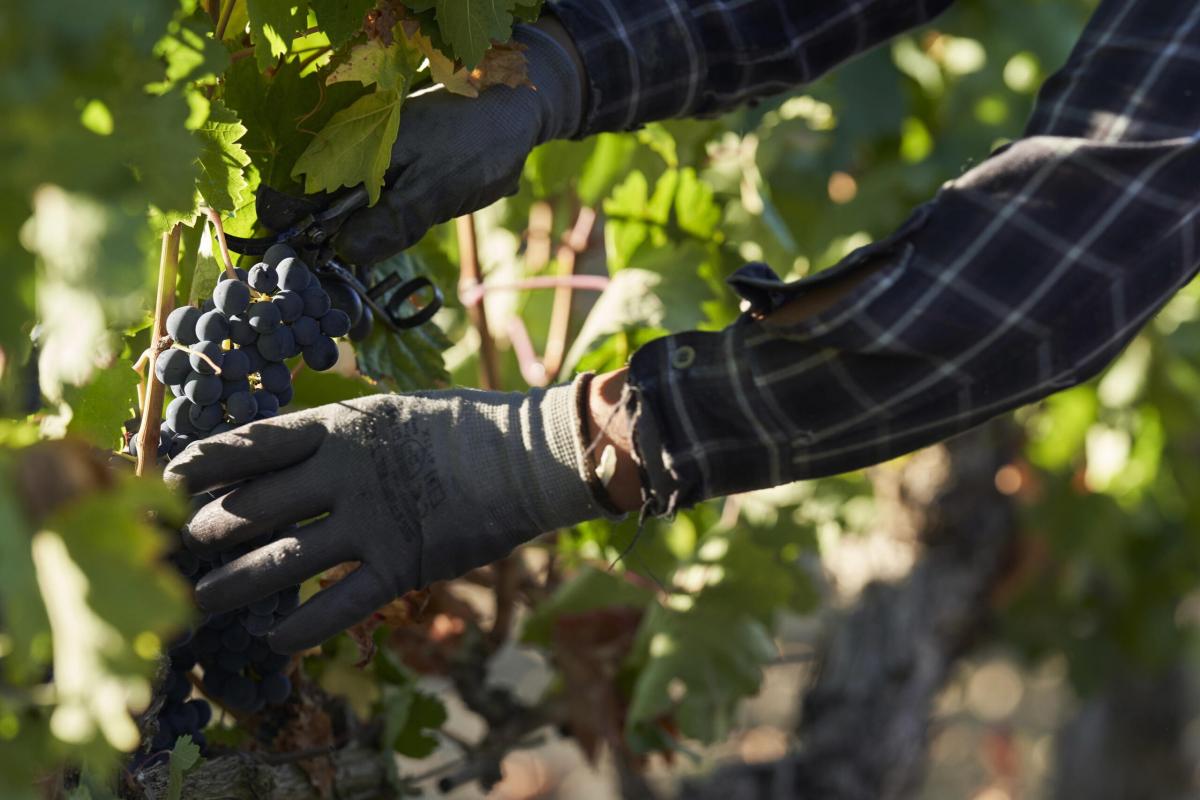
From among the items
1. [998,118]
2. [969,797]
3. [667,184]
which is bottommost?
[969,797]

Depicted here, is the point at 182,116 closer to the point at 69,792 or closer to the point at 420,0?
the point at 420,0

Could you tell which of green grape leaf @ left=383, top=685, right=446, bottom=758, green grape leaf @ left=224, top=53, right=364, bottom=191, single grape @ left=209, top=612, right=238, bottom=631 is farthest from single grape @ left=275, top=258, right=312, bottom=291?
green grape leaf @ left=383, top=685, right=446, bottom=758

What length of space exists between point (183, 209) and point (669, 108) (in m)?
0.85

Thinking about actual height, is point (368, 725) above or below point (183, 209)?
below

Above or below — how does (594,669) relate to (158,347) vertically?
below

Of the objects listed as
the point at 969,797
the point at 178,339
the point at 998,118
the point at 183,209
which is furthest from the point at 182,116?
the point at 969,797

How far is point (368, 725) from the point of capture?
67.8 inches

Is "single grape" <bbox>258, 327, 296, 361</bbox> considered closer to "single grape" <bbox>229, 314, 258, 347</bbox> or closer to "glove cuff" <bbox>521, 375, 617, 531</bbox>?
"single grape" <bbox>229, 314, 258, 347</bbox>

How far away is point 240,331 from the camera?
1.12 m

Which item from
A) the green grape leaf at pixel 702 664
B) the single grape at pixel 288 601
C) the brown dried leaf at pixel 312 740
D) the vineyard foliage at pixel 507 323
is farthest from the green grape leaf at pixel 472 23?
the green grape leaf at pixel 702 664

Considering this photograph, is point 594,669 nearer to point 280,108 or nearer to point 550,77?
point 550,77

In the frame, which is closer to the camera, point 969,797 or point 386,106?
point 386,106

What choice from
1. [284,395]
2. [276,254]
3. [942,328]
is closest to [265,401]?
[284,395]

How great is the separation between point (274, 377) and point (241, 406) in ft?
0.15
